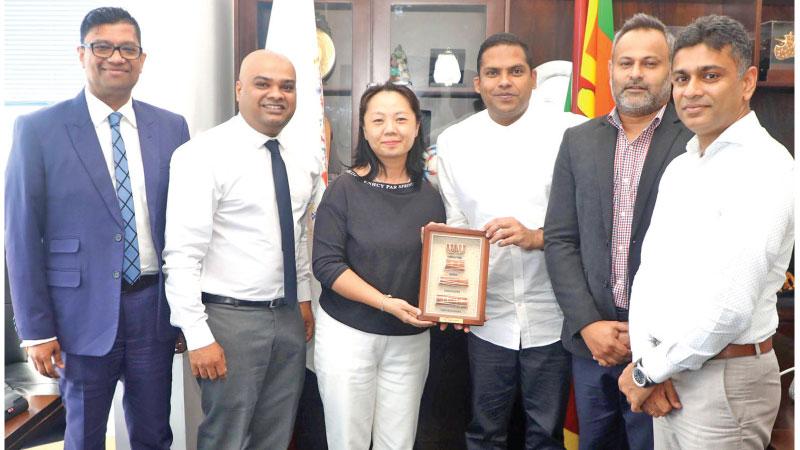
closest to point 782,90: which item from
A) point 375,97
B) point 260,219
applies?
point 375,97

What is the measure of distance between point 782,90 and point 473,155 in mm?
2188

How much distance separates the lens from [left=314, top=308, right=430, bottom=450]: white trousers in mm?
1994

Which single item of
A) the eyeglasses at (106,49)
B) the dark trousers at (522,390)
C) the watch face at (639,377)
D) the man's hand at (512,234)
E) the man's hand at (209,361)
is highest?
the eyeglasses at (106,49)

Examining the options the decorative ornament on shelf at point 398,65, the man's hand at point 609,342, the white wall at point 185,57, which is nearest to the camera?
the man's hand at point 609,342

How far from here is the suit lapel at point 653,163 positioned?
1825mm

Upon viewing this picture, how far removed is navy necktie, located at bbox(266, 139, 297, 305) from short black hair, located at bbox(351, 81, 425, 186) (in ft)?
0.80

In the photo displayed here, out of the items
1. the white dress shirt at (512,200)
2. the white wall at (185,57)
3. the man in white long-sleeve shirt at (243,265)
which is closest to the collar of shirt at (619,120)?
the white dress shirt at (512,200)

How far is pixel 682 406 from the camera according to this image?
1.51 m

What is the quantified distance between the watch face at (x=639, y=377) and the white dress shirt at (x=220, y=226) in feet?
3.60

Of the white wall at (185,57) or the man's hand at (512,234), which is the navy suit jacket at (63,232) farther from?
the man's hand at (512,234)

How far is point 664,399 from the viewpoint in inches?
60.7

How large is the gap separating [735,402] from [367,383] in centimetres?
103

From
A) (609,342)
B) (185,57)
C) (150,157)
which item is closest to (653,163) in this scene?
(609,342)

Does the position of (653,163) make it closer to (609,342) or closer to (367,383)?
(609,342)
